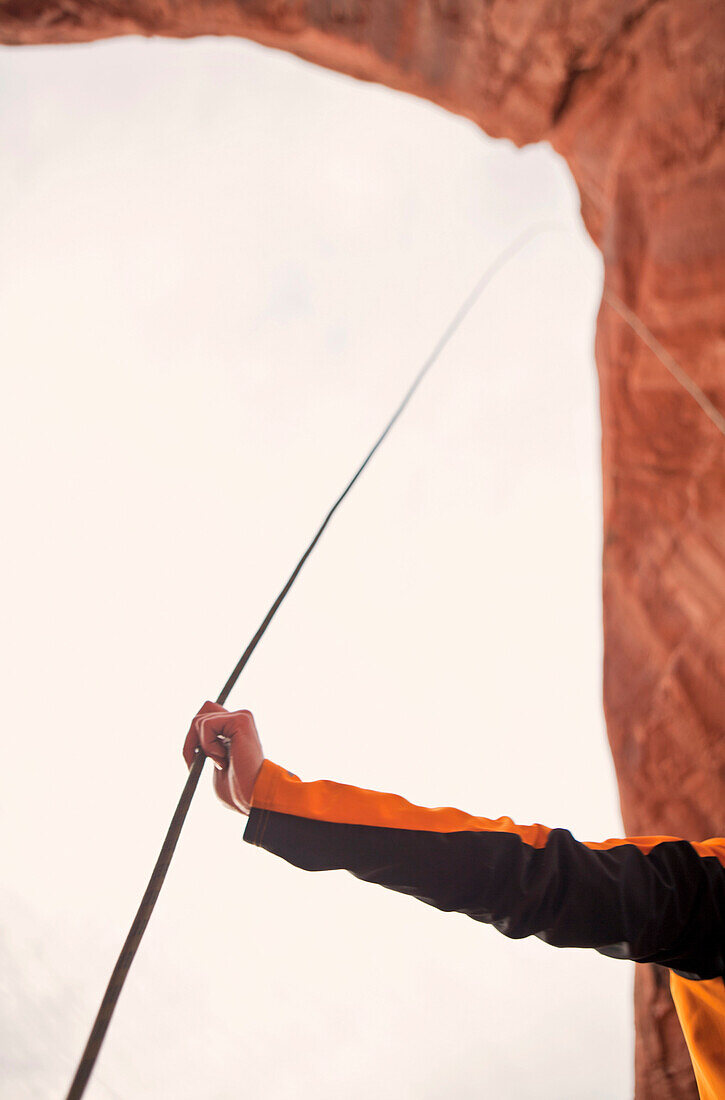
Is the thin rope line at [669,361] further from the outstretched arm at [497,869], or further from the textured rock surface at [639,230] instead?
the outstretched arm at [497,869]

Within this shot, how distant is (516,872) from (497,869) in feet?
0.12

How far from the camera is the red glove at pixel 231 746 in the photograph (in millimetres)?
896

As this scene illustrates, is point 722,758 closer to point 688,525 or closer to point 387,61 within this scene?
point 688,525

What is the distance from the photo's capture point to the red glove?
90 centimetres

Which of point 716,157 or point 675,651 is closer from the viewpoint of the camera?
point 716,157

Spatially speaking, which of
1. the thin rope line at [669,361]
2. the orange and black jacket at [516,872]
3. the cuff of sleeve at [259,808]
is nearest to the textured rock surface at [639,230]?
the thin rope line at [669,361]

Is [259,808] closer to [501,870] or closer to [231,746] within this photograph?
[231,746]

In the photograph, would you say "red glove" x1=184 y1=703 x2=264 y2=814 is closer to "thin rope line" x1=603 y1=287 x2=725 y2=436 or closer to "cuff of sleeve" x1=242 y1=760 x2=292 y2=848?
"cuff of sleeve" x1=242 y1=760 x2=292 y2=848

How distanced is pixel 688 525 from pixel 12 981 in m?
15.9

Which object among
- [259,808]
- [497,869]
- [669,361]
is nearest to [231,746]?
[259,808]

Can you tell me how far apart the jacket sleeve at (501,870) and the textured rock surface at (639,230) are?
988 mm

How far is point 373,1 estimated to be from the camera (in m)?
2.04

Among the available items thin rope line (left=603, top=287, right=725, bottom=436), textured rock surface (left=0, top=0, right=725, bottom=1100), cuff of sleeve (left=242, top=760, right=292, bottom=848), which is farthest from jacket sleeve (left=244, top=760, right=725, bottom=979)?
thin rope line (left=603, top=287, right=725, bottom=436)

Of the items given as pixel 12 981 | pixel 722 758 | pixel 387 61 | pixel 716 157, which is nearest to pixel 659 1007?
pixel 722 758
